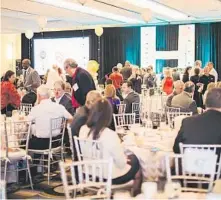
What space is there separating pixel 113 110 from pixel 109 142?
3665 mm

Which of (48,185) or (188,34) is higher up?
(188,34)

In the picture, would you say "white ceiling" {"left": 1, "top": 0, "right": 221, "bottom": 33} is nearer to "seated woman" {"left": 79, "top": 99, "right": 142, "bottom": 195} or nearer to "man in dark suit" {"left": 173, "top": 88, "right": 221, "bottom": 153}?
"seated woman" {"left": 79, "top": 99, "right": 142, "bottom": 195}

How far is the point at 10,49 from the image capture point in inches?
816

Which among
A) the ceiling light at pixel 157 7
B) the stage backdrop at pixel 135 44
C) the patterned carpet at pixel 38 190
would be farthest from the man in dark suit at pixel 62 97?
the stage backdrop at pixel 135 44

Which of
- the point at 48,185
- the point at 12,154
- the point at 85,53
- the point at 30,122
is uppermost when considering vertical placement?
the point at 85,53

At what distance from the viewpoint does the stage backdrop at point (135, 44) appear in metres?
16.5

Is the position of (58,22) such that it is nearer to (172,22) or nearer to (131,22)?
(131,22)

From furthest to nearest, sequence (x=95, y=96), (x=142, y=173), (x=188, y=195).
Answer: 1. (x=95, y=96)
2. (x=142, y=173)
3. (x=188, y=195)

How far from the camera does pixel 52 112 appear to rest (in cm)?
590

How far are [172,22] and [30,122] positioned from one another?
39.5 feet

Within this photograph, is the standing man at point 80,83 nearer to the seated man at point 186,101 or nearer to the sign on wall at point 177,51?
the seated man at point 186,101

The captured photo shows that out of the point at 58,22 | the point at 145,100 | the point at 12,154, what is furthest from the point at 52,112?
the point at 58,22

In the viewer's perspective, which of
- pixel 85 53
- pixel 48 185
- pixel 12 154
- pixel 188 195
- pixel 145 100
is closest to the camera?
pixel 188 195

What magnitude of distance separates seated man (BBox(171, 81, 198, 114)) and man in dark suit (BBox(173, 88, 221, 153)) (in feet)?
10.7
